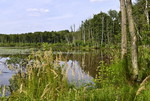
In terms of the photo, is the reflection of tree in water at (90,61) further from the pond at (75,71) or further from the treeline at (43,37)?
the treeline at (43,37)

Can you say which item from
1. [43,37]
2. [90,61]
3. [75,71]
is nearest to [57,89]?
[75,71]

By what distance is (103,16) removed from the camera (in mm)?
63438

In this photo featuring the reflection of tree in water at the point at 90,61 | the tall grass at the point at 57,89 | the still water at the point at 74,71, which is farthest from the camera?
the reflection of tree in water at the point at 90,61

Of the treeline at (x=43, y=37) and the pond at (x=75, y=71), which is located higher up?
the treeline at (x=43, y=37)

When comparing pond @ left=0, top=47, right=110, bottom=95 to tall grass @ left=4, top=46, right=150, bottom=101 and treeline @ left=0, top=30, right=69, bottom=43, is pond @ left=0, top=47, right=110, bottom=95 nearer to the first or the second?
tall grass @ left=4, top=46, right=150, bottom=101

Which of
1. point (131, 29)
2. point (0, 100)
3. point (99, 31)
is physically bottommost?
point (0, 100)

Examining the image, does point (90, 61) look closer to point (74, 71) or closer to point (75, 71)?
point (75, 71)

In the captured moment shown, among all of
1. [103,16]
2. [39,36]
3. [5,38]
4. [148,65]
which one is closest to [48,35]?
[39,36]

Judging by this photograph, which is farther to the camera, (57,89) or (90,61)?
(90,61)

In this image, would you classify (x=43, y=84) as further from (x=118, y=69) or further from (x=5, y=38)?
(x=5, y=38)

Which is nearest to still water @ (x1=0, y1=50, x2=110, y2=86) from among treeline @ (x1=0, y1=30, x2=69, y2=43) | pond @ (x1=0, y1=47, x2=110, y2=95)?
pond @ (x1=0, y1=47, x2=110, y2=95)

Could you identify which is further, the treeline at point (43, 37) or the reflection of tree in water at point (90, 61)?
the treeline at point (43, 37)

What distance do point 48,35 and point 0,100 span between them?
11517 centimetres

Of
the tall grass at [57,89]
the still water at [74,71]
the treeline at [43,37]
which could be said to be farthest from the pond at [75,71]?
the treeline at [43,37]
